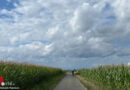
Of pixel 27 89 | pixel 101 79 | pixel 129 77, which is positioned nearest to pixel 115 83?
pixel 129 77

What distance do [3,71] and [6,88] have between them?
70.0 inches

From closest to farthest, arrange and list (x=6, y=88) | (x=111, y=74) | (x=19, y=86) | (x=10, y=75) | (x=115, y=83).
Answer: (x=6, y=88), (x=10, y=75), (x=19, y=86), (x=115, y=83), (x=111, y=74)

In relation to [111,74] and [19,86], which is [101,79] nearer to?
[111,74]

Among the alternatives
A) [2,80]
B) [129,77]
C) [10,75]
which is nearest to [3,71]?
[10,75]

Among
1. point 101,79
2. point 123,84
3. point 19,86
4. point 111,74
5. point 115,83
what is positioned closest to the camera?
point 19,86

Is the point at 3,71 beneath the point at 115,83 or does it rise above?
above

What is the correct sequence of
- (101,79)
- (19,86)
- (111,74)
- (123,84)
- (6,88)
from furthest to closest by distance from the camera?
(101,79), (111,74), (123,84), (19,86), (6,88)

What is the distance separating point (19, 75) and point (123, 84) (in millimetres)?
8281

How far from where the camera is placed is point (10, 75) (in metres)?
12.7

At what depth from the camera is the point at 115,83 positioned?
667 inches

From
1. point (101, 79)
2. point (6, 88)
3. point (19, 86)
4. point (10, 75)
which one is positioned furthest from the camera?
point (101, 79)

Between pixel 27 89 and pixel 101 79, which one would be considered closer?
pixel 27 89

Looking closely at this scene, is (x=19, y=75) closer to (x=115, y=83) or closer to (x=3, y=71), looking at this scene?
(x=3, y=71)

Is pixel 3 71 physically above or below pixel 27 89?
above
